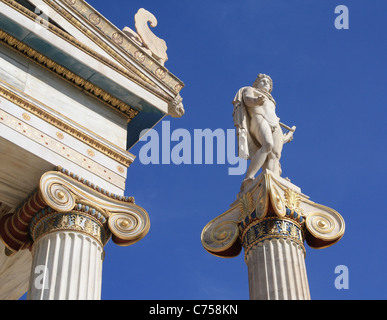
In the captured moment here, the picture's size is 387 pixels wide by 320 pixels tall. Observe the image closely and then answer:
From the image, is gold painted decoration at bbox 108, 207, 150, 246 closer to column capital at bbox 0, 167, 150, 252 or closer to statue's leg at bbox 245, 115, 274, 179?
column capital at bbox 0, 167, 150, 252

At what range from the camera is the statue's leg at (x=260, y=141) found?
1900cm

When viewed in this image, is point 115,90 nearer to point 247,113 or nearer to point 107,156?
point 107,156

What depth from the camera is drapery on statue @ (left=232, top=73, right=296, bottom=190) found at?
62.6 feet

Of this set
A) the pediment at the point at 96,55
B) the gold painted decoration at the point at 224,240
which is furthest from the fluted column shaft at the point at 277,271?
the pediment at the point at 96,55

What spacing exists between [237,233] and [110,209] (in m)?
2.70

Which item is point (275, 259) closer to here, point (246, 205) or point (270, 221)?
point (270, 221)

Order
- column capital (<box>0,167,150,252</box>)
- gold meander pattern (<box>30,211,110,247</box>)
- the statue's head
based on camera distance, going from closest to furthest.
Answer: gold meander pattern (<box>30,211,110,247</box>)
column capital (<box>0,167,150,252</box>)
the statue's head

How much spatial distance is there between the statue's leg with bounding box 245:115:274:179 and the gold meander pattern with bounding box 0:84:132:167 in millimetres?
2708

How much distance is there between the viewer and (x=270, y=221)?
1764cm

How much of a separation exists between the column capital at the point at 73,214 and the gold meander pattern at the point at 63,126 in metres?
1.12

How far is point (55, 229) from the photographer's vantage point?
1695cm

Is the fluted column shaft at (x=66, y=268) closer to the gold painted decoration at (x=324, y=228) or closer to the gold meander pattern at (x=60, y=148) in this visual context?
the gold meander pattern at (x=60, y=148)

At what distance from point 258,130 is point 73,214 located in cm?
487

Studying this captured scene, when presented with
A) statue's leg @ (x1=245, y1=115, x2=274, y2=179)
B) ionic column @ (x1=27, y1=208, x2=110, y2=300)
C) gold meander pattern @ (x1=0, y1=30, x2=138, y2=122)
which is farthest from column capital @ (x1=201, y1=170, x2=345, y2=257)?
gold meander pattern @ (x1=0, y1=30, x2=138, y2=122)
